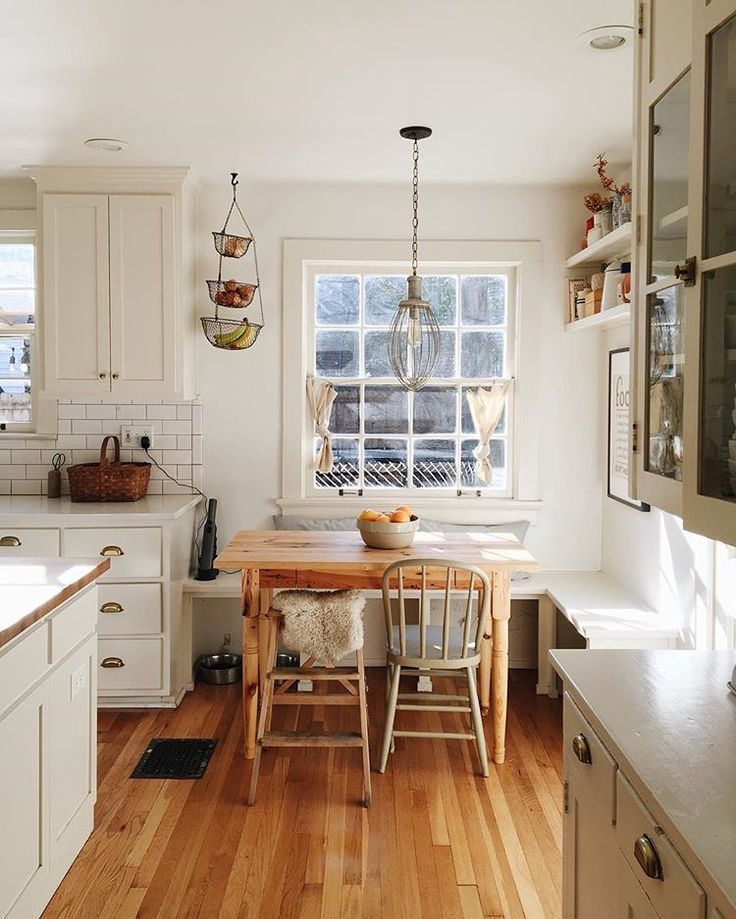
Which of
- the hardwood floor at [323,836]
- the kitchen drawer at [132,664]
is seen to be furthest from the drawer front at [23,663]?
the kitchen drawer at [132,664]

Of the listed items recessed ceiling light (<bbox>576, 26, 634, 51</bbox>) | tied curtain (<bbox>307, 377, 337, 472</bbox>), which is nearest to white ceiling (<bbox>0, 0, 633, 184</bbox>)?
recessed ceiling light (<bbox>576, 26, 634, 51</bbox>)

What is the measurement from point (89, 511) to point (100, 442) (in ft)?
2.21

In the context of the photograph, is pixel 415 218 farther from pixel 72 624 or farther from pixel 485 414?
pixel 72 624

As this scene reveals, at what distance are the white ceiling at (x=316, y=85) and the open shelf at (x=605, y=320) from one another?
0.75 meters

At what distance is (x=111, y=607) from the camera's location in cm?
418

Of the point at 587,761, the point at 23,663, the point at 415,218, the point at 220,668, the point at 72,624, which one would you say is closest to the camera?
the point at 587,761

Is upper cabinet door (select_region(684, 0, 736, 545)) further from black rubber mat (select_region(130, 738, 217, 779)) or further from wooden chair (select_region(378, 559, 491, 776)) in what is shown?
black rubber mat (select_region(130, 738, 217, 779))

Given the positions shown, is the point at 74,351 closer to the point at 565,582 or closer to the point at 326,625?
the point at 326,625

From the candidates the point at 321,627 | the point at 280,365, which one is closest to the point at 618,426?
the point at 280,365

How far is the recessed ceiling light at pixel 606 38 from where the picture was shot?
2.67 meters

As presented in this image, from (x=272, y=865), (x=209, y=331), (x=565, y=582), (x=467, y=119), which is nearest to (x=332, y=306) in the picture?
(x=209, y=331)

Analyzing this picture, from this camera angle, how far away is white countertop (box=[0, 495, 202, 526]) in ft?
13.5

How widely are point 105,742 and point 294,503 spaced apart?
5.12ft

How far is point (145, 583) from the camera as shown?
4.20 m
